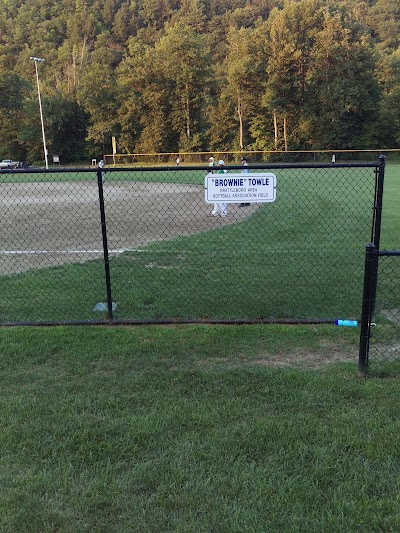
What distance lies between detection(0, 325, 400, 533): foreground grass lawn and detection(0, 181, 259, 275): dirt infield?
4567 mm

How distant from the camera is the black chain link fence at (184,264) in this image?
5953 millimetres

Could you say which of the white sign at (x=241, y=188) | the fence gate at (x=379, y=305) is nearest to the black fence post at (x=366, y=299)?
the fence gate at (x=379, y=305)

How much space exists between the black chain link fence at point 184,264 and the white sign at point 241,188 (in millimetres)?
160

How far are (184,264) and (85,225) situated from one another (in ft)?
19.7

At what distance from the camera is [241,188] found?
16.7 feet

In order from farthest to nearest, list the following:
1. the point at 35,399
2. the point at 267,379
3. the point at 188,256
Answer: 1. the point at 188,256
2. the point at 267,379
3. the point at 35,399

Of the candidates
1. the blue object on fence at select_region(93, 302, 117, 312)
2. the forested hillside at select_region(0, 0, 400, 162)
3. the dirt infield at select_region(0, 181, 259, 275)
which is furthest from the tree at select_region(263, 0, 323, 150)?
the blue object on fence at select_region(93, 302, 117, 312)

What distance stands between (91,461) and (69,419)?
55 cm

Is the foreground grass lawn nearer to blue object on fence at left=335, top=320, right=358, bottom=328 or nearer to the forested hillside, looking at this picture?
blue object on fence at left=335, top=320, right=358, bottom=328

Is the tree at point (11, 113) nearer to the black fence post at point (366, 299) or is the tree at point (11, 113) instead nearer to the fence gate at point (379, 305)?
the fence gate at point (379, 305)

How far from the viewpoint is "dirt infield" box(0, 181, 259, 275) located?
957 cm

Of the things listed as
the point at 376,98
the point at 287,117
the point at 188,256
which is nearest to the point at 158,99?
the point at 287,117

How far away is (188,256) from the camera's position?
9172 millimetres

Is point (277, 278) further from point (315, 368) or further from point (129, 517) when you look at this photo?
point (129, 517)
